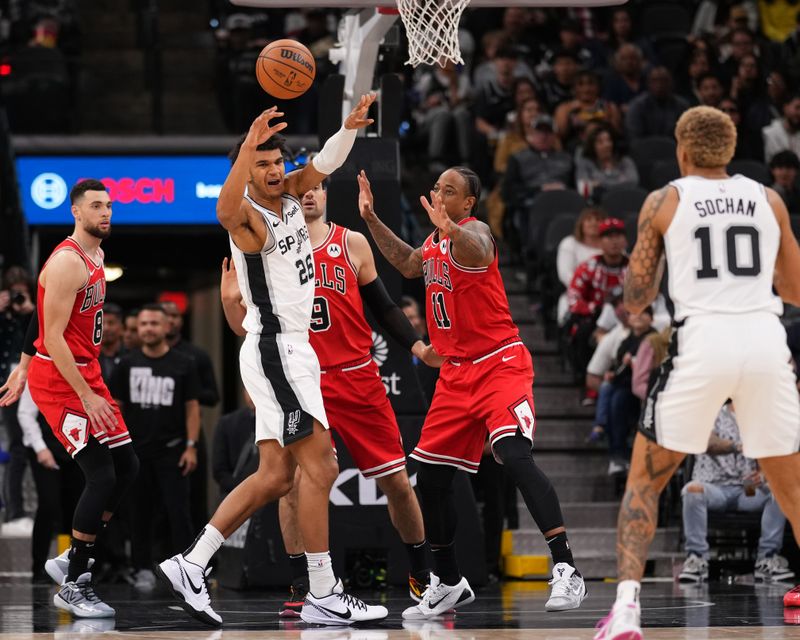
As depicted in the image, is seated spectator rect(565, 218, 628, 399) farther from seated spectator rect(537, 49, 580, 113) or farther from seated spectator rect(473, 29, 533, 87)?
seated spectator rect(473, 29, 533, 87)

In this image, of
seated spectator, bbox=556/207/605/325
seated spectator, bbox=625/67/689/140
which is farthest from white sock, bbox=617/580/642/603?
seated spectator, bbox=625/67/689/140

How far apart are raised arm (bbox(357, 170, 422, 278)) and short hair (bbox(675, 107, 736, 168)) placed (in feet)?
7.54

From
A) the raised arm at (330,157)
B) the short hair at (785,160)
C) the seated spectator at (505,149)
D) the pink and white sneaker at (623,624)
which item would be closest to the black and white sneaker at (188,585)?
the raised arm at (330,157)

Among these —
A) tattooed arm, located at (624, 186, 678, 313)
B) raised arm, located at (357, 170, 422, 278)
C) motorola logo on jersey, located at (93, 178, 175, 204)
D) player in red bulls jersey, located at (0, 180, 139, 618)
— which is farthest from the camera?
motorola logo on jersey, located at (93, 178, 175, 204)

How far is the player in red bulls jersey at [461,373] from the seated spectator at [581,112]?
799 cm

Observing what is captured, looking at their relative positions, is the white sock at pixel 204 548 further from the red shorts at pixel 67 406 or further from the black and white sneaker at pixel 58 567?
the black and white sneaker at pixel 58 567

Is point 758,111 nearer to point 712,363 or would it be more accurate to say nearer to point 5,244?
point 5,244

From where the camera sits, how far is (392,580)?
31.6 feet

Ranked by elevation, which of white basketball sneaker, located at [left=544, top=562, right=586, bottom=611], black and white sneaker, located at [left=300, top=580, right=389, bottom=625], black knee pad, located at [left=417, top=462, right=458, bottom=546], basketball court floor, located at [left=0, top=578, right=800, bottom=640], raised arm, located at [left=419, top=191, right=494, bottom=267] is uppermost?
raised arm, located at [left=419, top=191, right=494, bottom=267]

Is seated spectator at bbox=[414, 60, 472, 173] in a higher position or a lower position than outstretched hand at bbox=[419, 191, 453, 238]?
higher

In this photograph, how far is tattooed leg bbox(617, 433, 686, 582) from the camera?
235 inches

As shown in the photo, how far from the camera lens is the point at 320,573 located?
7.20 metres

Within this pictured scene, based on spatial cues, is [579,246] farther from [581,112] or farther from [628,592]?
[628,592]

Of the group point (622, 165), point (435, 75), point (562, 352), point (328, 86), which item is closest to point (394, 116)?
point (328, 86)
